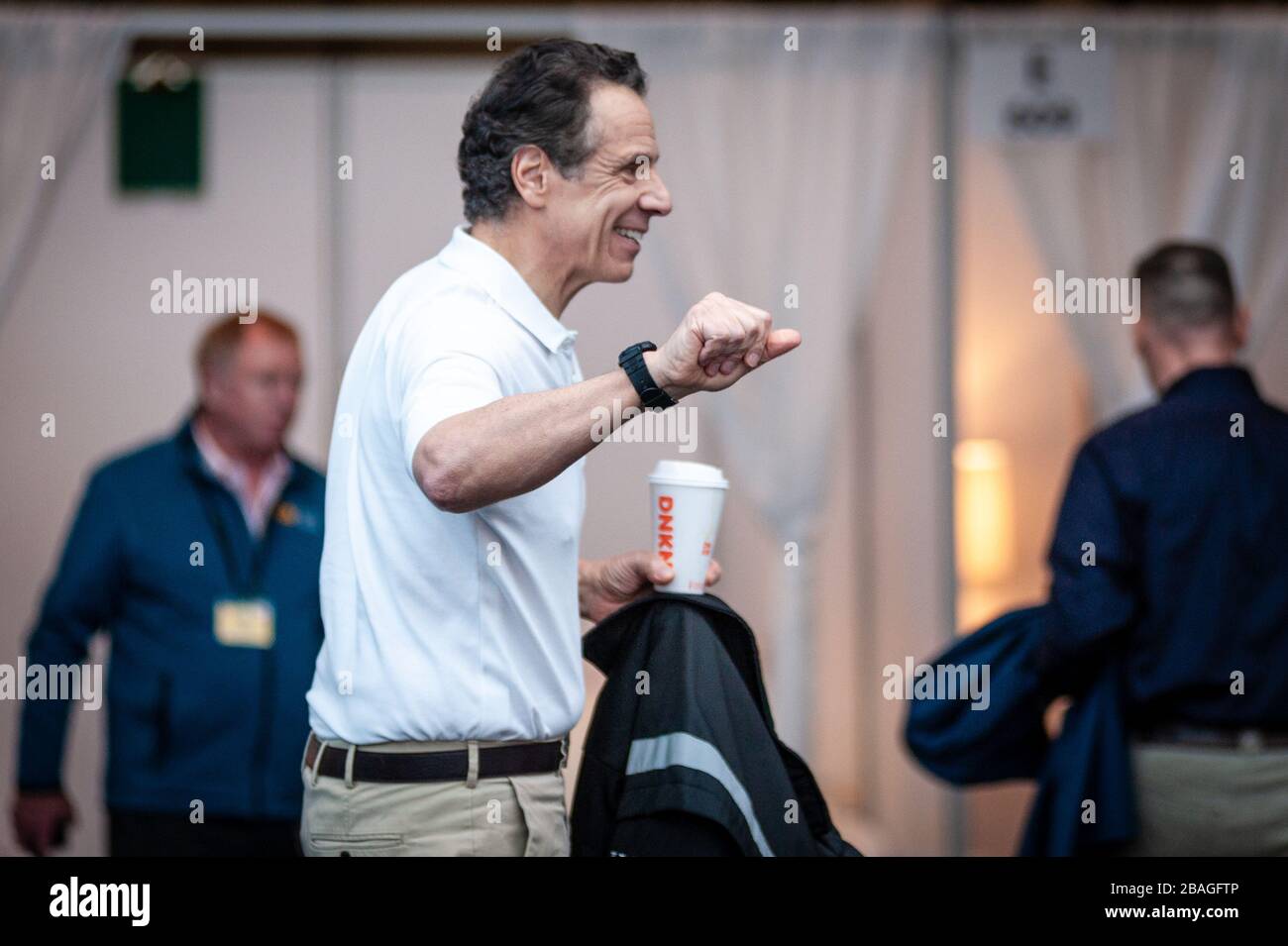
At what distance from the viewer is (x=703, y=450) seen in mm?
4895

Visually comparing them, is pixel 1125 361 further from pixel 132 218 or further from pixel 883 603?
pixel 132 218

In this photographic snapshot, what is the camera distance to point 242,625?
10.8 ft

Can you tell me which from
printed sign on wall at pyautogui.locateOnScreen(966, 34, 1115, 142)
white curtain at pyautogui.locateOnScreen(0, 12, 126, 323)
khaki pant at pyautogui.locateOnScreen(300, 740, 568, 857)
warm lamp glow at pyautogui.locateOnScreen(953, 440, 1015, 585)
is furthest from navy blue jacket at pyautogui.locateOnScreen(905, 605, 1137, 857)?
white curtain at pyautogui.locateOnScreen(0, 12, 126, 323)

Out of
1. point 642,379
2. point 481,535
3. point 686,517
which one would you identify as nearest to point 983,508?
point 686,517

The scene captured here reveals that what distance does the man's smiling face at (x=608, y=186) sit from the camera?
1.85 m

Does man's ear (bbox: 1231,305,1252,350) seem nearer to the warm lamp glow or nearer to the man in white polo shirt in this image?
the man in white polo shirt

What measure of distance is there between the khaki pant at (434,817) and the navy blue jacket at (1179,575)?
1387mm

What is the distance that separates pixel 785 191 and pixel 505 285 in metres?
3.20

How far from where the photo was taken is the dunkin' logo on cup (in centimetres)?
190

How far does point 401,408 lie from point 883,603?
11.6ft
